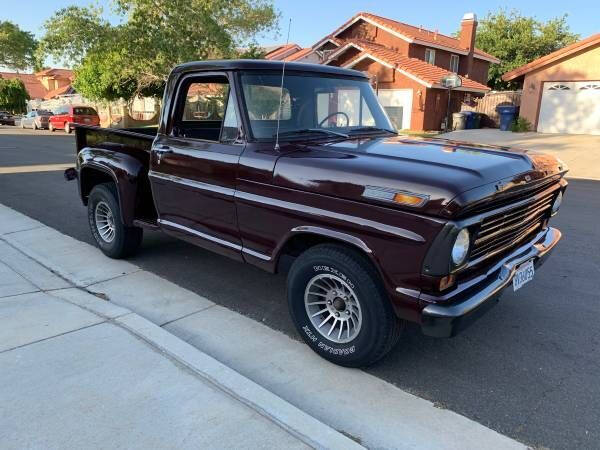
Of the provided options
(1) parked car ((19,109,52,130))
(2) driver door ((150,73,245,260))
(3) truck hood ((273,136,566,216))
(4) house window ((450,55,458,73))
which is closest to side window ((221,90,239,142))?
(2) driver door ((150,73,245,260))

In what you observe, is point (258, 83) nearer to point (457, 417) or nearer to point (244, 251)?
point (244, 251)

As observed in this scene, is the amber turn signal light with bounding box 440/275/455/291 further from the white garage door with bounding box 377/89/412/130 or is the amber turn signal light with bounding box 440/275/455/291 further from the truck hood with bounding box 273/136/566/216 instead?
the white garage door with bounding box 377/89/412/130

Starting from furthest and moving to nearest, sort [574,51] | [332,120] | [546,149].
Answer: [574,51]
[546,149]
[332,120]

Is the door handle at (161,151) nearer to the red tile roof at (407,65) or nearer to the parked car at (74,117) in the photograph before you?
the red tile roof at (407,65)

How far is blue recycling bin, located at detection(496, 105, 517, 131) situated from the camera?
859 inches

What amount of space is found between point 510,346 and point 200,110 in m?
3.37

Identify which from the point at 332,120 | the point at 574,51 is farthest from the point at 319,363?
the point at 574,51

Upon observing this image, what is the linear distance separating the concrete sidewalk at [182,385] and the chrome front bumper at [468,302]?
54 cm

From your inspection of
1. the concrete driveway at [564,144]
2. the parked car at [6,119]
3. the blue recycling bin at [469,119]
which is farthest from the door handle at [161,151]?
the parked car at [6,119]

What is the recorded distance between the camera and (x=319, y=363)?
3367mm

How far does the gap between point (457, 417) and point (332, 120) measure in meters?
2.46

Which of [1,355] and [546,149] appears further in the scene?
[546,149]

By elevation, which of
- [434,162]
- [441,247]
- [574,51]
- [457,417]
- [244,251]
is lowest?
[457,417]

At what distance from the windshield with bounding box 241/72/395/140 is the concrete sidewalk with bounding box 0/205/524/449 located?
1.61m
